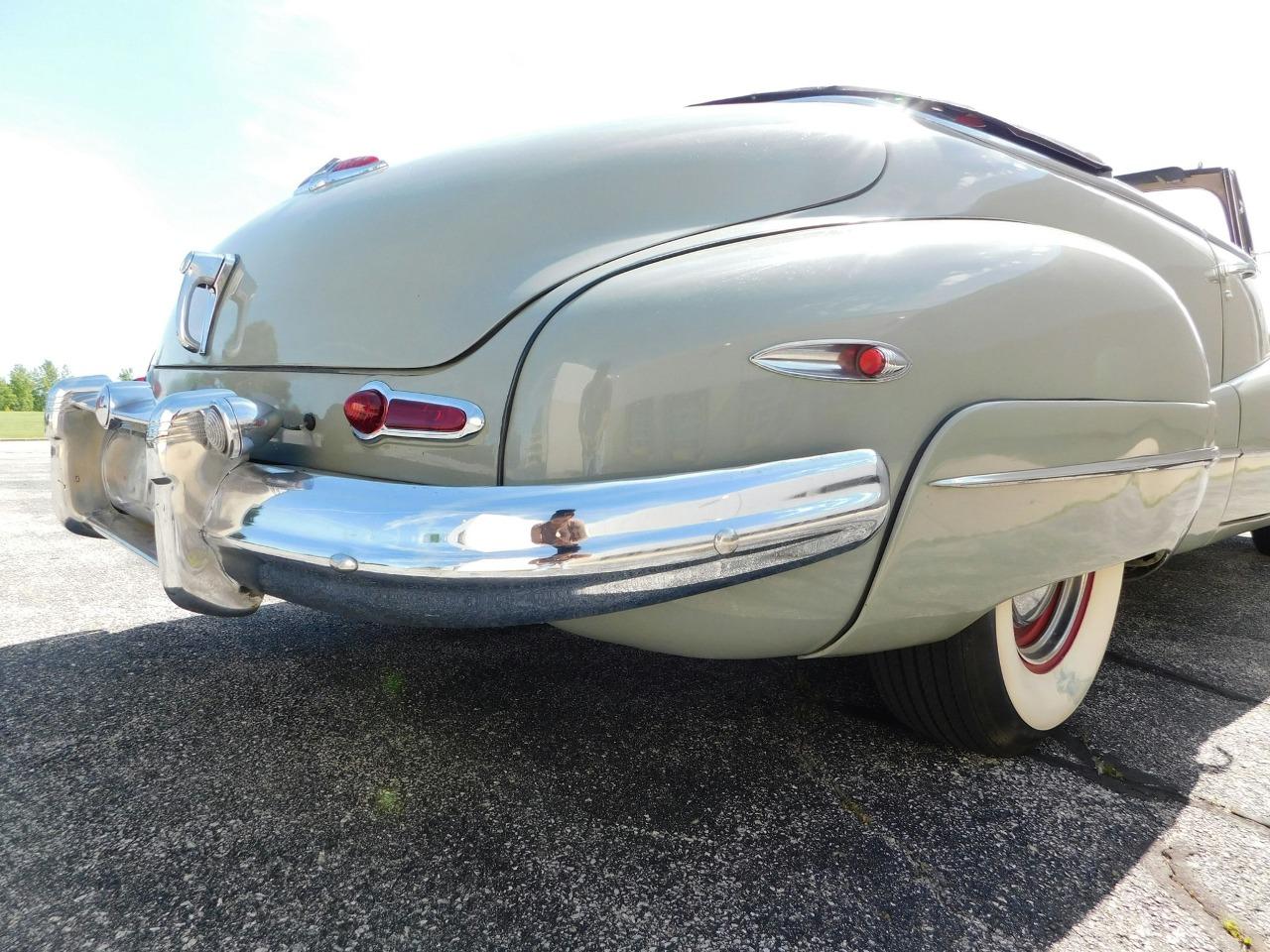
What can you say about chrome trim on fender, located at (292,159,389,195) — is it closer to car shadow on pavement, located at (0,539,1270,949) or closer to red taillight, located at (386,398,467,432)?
red taillight, located at (386,398,467,432)

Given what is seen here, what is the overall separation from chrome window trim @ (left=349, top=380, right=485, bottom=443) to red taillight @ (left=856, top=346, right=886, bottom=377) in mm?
586

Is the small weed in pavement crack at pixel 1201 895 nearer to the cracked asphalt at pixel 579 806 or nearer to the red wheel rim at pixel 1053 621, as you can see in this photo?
the cracked asphalt at pixel 579 806

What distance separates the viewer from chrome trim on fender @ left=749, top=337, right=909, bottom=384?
1.19 meters

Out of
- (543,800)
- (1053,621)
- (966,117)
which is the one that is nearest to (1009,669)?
(1053,621)

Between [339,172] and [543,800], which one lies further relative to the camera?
[339,172]

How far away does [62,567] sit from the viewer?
136 inches

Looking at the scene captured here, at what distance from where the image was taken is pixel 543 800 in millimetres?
1554

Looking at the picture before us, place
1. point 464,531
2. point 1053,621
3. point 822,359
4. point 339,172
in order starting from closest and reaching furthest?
point 464,531 < point 822,359 < point 339,172 < point 1053,621

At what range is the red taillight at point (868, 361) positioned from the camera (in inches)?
48.2

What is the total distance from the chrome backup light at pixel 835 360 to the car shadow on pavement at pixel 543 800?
86 centimetres

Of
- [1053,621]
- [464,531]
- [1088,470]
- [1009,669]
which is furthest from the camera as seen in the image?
[1053,621]

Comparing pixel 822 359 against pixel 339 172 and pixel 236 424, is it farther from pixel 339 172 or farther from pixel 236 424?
pixel 339 172

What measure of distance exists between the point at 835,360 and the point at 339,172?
124 cm

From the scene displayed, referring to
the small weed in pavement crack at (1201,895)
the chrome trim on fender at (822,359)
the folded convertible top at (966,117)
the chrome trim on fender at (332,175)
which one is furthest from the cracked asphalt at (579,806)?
the folded convertible top at (966,117)
